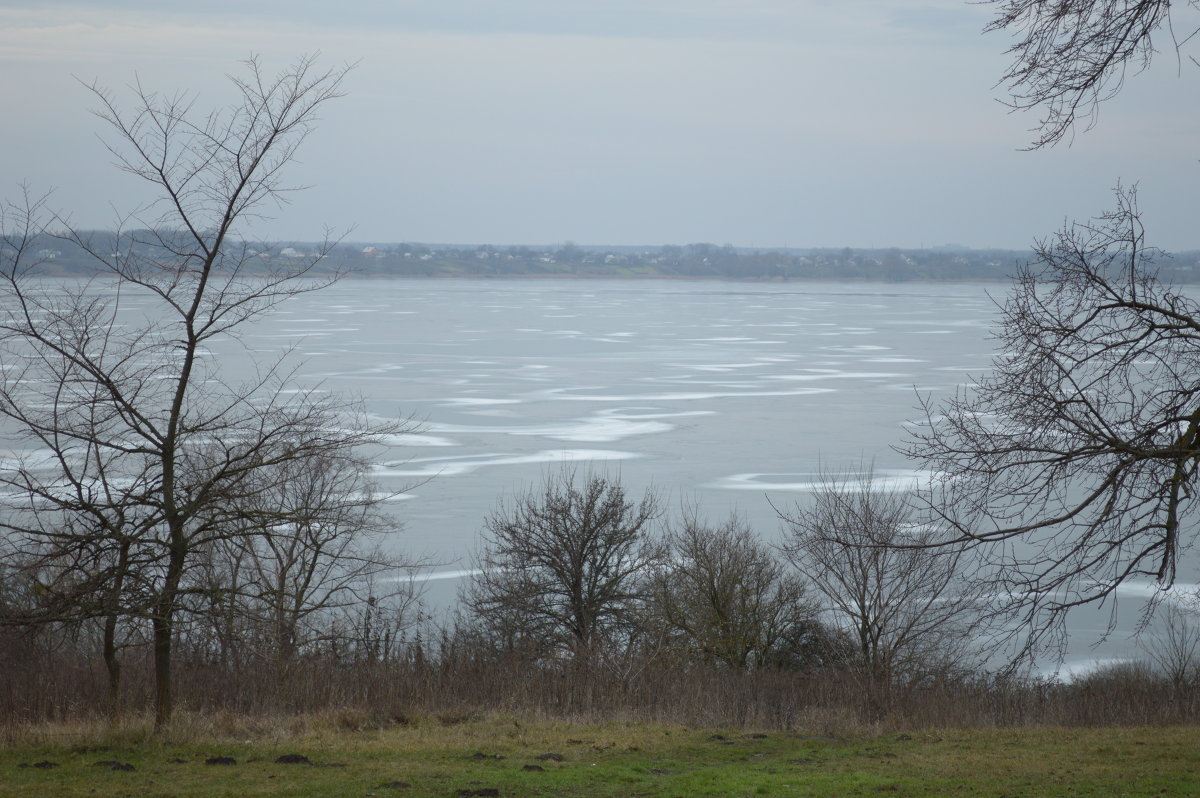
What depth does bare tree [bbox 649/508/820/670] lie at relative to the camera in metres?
20.9

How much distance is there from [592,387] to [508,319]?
143ft

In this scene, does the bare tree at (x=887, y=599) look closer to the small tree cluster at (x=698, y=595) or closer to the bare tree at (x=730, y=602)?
the small tree cluster at (x=698, y=595)

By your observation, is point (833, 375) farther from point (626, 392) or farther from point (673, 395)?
point (626, 392)

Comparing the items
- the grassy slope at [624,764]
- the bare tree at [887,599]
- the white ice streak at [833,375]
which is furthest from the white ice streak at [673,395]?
the grassy slope at [624,764]

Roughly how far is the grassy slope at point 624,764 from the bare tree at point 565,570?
9.93 m

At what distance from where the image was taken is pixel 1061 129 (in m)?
7.68

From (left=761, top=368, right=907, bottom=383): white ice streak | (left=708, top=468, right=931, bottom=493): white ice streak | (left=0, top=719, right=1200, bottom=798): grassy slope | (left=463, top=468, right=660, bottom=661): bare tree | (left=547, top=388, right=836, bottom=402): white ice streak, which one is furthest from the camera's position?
(left=761, top=368, right=907, bottom=383): white ice streak

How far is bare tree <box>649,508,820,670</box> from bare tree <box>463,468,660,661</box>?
790 millimetres

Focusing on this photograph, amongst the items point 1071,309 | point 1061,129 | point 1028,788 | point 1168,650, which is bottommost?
point 1168,650

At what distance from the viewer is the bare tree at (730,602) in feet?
68.6

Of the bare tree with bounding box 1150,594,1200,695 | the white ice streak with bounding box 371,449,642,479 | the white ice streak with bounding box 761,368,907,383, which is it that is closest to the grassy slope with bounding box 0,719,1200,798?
the bare tree with bounding box 1150,594,1200,695

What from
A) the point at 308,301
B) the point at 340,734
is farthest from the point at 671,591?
the point at 308,301

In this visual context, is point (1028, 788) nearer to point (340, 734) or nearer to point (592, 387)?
point (340, 734)

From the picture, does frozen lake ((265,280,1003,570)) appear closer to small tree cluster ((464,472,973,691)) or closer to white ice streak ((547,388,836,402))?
white ice streak ((547,388,836,402))
